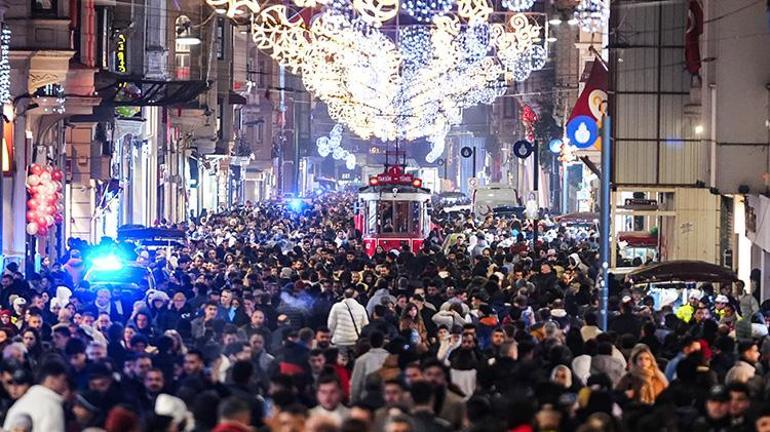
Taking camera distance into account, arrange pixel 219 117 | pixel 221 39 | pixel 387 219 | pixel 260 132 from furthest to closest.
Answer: pixel 260 132 → pixel 219 117 → pixel 221 39 → pixel 387 219

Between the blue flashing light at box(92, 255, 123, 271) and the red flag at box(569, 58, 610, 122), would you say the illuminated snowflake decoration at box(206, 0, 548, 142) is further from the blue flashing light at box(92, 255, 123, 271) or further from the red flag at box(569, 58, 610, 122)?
the blue flashing light at box(92, 255, 123, 271)

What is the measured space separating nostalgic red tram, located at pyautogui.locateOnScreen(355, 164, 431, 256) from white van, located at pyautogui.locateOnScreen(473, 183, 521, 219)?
26.9 metres

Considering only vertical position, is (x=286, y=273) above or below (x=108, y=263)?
below

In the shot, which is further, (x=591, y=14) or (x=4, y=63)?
(x=4, y=63)

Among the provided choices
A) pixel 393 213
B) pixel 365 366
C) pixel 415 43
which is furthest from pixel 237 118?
pixel 365 366

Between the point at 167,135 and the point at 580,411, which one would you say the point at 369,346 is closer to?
the point at 580,411

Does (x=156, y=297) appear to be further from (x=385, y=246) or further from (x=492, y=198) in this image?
(x=492, y=198)

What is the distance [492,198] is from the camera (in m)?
80.4

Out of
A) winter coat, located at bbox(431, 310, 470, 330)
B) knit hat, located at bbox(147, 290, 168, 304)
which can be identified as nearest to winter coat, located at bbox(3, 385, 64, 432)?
winter coat, located at bbox(431, 310, 470, 330)

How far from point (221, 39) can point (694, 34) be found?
41.3 m

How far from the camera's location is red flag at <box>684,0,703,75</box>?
36.2 meters

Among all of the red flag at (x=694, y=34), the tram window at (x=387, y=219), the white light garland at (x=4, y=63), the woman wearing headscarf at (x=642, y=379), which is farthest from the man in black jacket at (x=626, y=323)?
the tram window at (x=387, y=219)

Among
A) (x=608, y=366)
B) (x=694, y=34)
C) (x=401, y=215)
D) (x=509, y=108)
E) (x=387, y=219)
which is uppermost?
(x=509, y=108)

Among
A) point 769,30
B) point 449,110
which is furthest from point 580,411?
point 449,110
